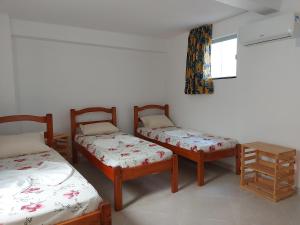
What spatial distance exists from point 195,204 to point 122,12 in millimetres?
2513

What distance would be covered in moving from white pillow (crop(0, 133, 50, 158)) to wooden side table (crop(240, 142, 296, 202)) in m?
2.50

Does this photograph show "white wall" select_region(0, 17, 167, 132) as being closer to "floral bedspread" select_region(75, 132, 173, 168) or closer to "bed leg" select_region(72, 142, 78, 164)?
"bed leg" select_region(72, 142, 78, 164)

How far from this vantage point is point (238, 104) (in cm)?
323

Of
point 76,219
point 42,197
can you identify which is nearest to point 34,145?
point 42,197

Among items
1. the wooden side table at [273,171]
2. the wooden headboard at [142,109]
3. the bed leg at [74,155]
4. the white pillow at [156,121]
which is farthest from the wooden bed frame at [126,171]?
the white pillow at [156,121]

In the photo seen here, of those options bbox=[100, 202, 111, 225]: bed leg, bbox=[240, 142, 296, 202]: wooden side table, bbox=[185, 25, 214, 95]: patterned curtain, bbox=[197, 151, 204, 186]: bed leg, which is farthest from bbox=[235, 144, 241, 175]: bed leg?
bbox=[100, 202, 111, 225]: bed leg

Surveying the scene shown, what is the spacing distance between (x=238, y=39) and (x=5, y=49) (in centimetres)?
318

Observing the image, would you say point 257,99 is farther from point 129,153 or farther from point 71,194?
point 71,194

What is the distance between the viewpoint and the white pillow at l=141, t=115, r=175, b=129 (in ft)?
13.6

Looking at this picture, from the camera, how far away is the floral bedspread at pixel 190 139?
9.88 feet

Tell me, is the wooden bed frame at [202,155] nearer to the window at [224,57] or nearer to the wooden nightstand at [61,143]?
the window at [224,57]

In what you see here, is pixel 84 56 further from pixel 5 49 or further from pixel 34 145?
pixel 34 145

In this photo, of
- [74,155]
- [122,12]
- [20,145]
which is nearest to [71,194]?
[20,145]

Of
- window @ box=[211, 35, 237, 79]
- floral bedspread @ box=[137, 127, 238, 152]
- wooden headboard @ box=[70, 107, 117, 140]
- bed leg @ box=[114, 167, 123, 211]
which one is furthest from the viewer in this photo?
wooden headboard @ box=[70, 107, 117, 140]
